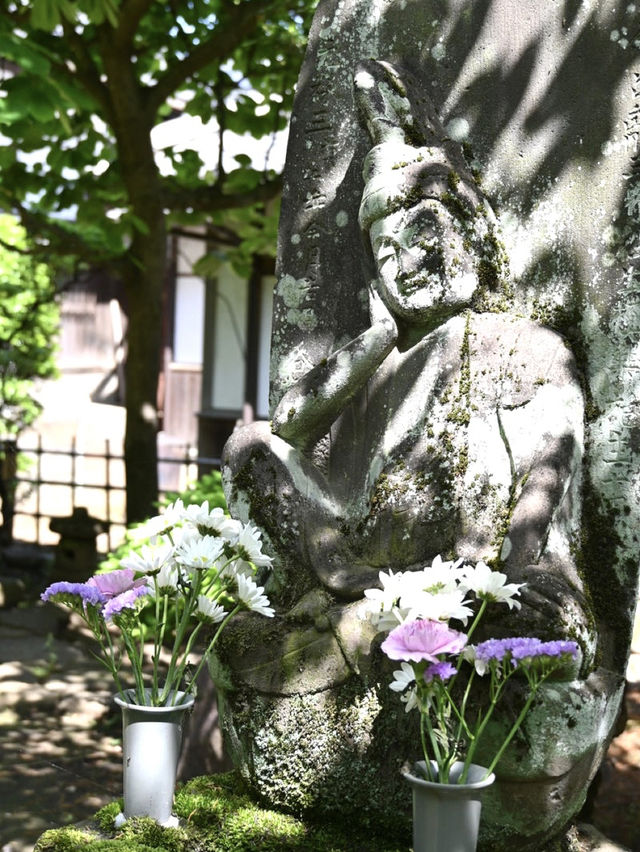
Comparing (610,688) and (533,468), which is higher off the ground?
(533,468)

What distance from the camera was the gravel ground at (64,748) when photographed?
14.3 ft

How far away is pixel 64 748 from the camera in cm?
521

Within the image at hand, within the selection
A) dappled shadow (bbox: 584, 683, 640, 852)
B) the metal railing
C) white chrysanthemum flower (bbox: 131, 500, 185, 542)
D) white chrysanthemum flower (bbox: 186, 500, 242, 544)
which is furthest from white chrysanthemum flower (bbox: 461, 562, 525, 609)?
the metal railing

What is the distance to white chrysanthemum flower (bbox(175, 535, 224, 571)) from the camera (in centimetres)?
217

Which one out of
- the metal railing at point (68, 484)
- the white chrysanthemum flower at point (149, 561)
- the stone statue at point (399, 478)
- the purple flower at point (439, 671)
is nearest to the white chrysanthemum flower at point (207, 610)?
the white chrysanthemum flower at point (149, 561)

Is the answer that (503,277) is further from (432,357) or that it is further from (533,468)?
(533,468)

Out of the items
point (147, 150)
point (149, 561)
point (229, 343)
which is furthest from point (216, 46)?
point (229, 343)

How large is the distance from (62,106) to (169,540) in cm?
225

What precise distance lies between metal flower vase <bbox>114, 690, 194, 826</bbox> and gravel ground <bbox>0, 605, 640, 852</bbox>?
1.80 metres

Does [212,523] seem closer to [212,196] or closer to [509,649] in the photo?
[509,649]

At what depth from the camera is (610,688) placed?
241 centimetres

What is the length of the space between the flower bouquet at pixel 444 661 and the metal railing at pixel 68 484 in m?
6.46

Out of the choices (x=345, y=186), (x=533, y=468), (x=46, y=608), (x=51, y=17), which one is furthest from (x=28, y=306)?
(x=533, y=468)

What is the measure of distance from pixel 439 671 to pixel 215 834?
3.00 feet
